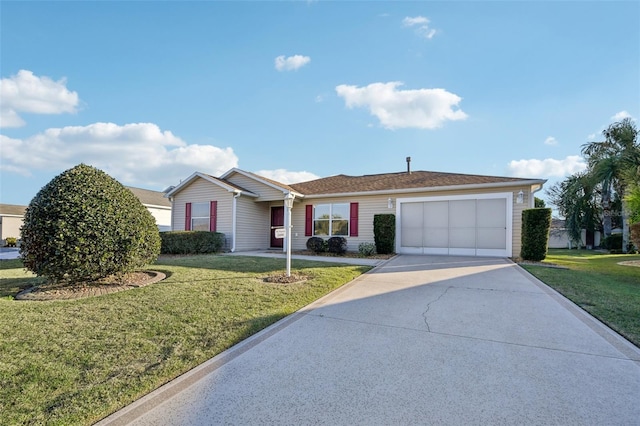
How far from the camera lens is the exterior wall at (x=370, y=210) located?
11.2 m

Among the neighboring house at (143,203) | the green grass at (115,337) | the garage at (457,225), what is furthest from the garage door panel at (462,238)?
the neighboring house at (143,203)

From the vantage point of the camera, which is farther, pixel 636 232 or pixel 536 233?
pixel 536 233

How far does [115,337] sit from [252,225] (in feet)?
37.1

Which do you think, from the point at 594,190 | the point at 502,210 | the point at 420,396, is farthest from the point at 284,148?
the point at 594,190

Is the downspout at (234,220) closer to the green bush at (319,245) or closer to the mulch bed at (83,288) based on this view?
the green bush at (319,245)

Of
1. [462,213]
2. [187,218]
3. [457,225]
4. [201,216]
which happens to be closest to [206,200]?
[201,216]

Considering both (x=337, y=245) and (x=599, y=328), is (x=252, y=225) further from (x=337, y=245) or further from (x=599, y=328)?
(x=599, y=328)

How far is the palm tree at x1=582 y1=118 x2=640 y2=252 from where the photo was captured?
1834 centimetres

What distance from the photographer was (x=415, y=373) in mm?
2768

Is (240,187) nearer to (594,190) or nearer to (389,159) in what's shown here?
(389,159)

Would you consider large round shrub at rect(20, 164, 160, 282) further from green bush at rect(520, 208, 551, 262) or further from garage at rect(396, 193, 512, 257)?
green bush at rect(520, 208, 551, 262)

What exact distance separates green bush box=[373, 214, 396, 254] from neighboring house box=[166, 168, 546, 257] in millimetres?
881

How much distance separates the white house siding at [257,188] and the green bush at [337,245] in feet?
10.9

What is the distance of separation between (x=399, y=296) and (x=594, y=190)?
79.4ft
